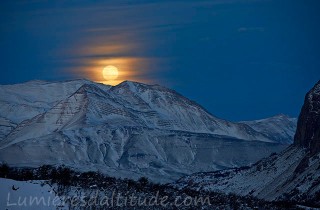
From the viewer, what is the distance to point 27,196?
58688mm

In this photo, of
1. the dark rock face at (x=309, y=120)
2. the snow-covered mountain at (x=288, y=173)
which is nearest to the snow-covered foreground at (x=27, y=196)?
the snow-covered mountain at (x=288, y=173)

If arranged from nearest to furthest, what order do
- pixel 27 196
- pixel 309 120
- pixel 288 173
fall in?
pixel 27 196
pixel 288 173
pixel 309 120

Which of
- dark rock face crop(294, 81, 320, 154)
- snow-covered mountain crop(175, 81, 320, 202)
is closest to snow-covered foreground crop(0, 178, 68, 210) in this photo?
snow-covered mountain crop(175, 81, 320, 202)

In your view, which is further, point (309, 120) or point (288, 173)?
point (309, 120)

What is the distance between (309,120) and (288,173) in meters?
22.4

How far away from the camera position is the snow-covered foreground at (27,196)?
188ft

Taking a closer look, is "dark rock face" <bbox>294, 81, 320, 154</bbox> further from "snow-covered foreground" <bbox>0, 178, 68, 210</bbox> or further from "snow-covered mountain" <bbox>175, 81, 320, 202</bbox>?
"snow-covered foreground" <bbox>0, 178, 68, 210</bbox>

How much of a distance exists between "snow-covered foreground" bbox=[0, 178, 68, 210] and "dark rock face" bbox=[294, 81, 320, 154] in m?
110

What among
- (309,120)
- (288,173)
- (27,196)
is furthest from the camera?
(309,120)

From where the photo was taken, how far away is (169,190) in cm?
7150

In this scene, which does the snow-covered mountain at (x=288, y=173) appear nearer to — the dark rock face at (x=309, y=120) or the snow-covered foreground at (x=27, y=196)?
the dark rock face at (x=309, y=120)

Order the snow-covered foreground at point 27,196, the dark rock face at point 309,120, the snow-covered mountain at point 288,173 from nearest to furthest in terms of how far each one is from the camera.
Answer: the snow-covered foreground at point 27,196 → the snow-covered mountain at point 288,173 → the dark rock face at point 309,120

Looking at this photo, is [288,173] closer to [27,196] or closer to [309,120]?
[309,120]

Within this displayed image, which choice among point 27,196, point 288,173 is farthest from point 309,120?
point 27,196
